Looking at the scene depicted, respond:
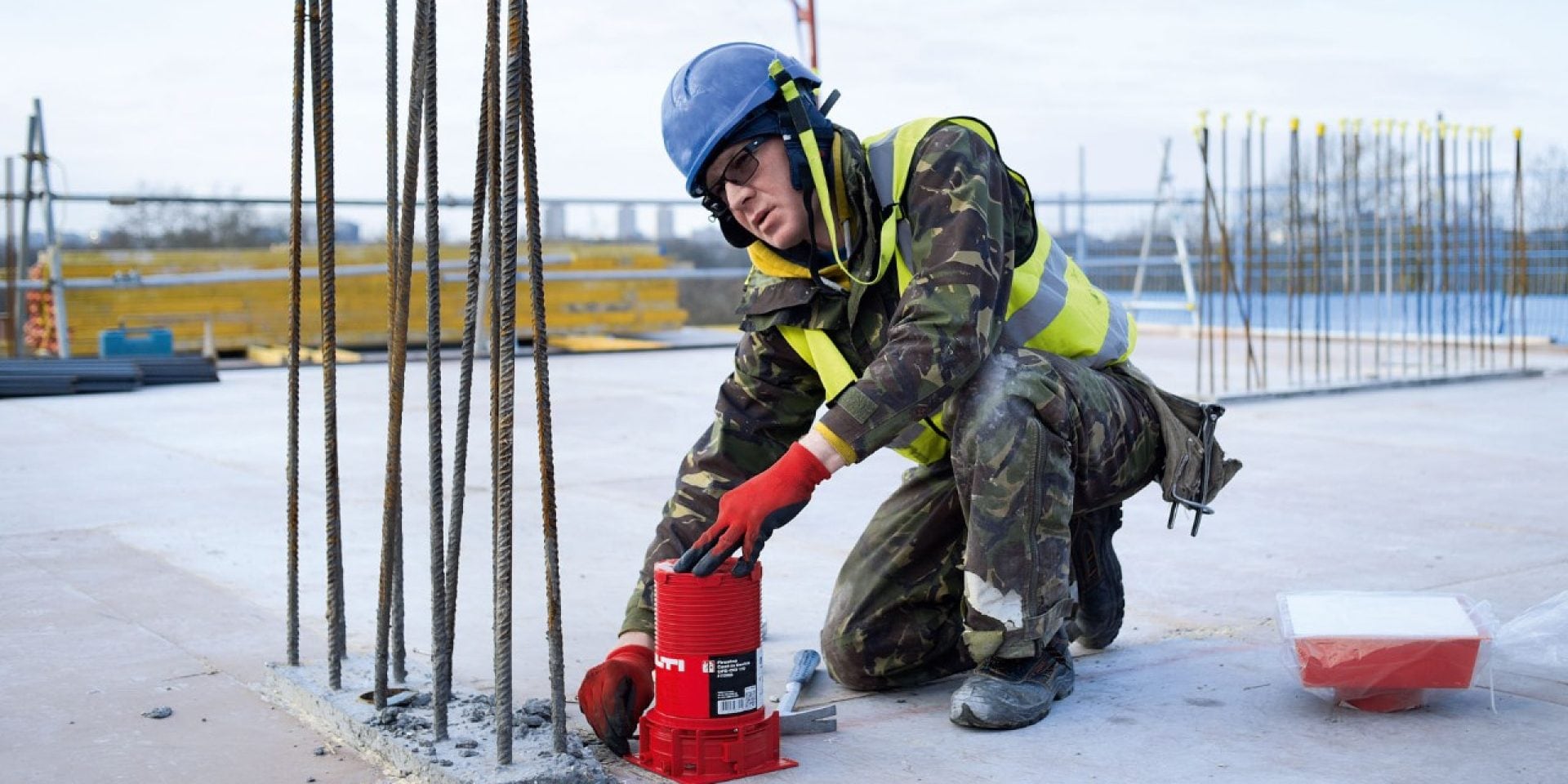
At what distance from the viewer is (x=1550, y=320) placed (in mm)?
12922

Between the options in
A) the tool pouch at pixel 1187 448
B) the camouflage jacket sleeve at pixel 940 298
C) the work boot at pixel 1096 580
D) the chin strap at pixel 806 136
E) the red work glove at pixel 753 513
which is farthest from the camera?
the work boot at pixel 1096 580

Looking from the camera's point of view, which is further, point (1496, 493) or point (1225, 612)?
point (1496, 493)

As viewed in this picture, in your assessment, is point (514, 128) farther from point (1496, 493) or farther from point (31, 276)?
point (31, 276)

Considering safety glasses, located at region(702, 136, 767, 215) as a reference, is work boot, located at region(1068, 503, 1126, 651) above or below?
below

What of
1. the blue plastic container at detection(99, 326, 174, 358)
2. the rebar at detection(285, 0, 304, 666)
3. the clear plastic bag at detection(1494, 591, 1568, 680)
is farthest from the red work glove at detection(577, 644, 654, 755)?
the blue plastic container at detection(99, 326, 174, 358)

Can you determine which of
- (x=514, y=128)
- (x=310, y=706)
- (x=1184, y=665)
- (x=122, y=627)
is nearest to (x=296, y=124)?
(x=514, y=128)

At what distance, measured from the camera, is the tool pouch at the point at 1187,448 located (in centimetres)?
271

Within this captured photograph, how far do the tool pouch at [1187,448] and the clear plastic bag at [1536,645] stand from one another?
1.88 feet

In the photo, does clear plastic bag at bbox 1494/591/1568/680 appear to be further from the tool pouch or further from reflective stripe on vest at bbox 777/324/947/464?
reflective stripe on vest at bbox 777/324/947/464

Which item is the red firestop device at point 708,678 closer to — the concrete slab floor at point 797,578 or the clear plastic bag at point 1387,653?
the concrete slab floor at point 797,578

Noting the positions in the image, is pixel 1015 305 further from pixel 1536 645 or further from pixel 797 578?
pixel 797 578

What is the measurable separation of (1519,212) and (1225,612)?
733 cm

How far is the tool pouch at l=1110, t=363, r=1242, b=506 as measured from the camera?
2.71 metres

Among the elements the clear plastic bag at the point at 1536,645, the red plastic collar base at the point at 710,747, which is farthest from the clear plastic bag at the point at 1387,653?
the red plastic collar base at the point at 710,747
